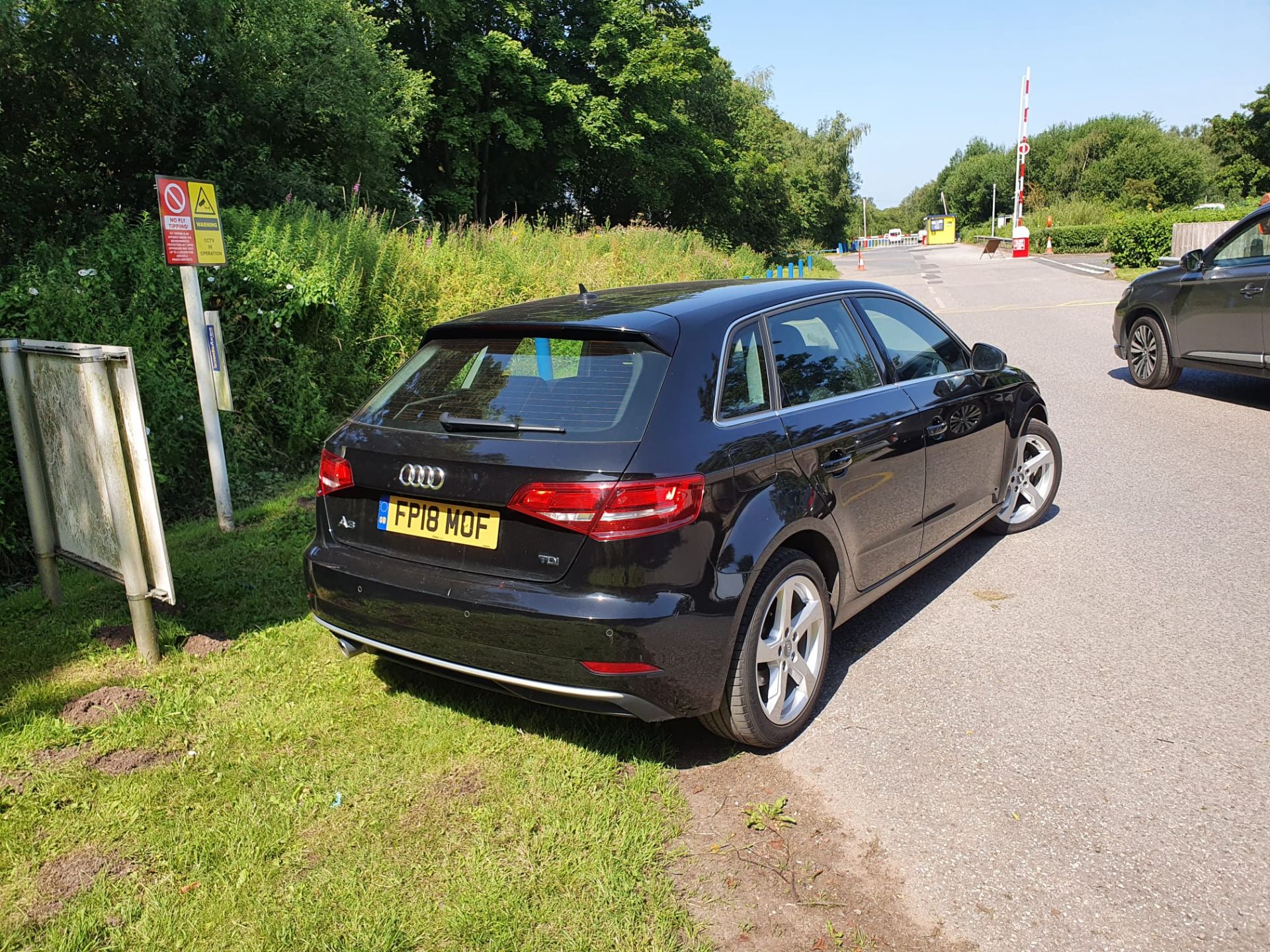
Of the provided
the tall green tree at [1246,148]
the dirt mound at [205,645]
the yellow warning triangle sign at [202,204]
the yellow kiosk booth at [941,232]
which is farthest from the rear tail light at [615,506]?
the yellow kiosk booth at [941,232]

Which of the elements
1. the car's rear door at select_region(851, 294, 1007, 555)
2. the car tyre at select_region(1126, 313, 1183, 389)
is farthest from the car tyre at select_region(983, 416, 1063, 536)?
the car tyre at select_region(1126, 313, 1183, 389)

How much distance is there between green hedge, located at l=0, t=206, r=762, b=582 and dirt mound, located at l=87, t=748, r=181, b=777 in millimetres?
3159

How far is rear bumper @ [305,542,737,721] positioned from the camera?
9.73 ft

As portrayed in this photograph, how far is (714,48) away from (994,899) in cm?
4207

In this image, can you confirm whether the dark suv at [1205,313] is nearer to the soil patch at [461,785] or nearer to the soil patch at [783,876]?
the soil patch at [783,876]

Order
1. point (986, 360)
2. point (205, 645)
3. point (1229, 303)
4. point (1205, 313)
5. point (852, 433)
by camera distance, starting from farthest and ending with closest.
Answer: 1. point (1205, 313)
2. point (1229, 303)
3. point (986, 360)
4. point (205, 645)
5. point (852, 433)

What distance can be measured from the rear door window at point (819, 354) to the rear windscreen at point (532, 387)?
2.45 ft

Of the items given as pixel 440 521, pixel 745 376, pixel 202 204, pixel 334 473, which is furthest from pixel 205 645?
pixel 202 204

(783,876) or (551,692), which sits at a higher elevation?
(551,692)

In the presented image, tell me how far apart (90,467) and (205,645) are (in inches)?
38.3

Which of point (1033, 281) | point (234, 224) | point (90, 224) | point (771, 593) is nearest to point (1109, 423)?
point (771, 593)

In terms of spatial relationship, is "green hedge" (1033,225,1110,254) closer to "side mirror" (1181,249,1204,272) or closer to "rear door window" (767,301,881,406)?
"side mirror" (1181,249,1204,272)

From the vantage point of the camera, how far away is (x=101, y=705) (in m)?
3.77

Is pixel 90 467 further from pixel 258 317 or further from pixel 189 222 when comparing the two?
pixel 258 317
